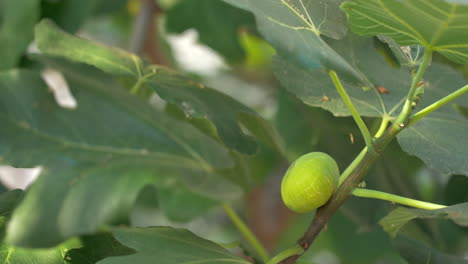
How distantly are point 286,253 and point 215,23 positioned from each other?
1010 mm

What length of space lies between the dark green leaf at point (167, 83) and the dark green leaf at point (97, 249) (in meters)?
0.18

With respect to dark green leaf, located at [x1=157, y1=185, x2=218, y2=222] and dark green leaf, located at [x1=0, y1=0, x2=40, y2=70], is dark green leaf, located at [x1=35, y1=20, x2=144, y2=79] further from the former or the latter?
dark green leaf, located at [x1=0, y1=0, x2=40, y2=70]

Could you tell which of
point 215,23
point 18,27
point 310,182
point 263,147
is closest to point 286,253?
point 310,182

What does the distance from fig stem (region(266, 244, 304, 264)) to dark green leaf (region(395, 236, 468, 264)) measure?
0.54 ft

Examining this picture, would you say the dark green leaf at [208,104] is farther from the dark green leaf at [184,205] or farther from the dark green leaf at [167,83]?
the dark green leaf at [184,205]

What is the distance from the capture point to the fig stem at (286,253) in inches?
28.1

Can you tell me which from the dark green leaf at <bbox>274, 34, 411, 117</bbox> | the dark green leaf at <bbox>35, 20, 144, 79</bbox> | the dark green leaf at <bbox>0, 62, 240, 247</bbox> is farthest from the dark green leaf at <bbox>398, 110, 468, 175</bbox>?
the dark green leaf at <bbox>35, 20, 144, 79</bbox>

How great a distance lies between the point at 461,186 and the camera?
0.95 m

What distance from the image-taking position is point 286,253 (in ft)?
2.36

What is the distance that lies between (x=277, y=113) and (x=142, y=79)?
0.98 m

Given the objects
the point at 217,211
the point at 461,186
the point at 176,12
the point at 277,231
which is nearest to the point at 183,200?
the point at 461,186

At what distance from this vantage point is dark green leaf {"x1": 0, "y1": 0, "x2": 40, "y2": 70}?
1.23 meters

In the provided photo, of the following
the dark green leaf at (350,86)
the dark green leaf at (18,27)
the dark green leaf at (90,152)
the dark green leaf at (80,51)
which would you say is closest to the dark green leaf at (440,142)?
the dark green leaf at (350,86)

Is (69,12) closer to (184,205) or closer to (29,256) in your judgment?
(184,205)
